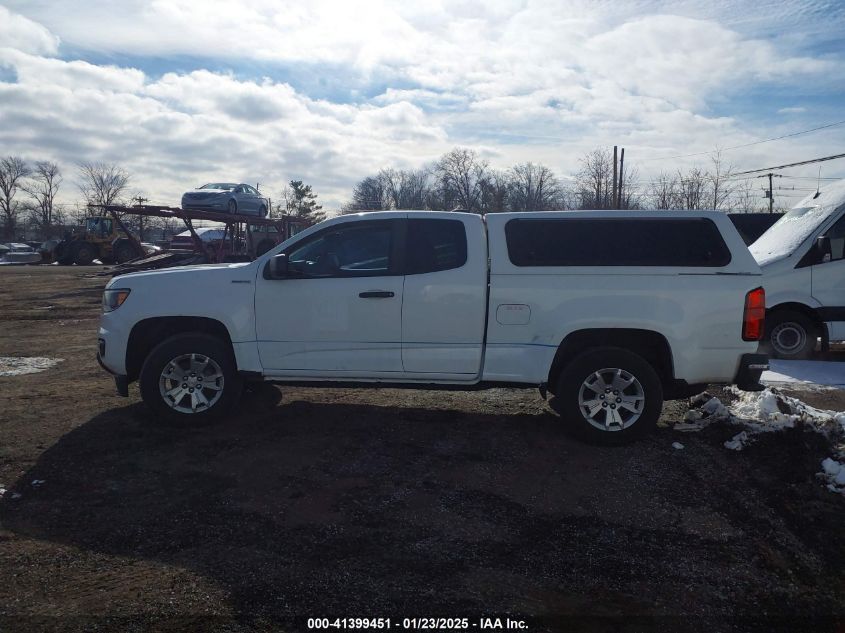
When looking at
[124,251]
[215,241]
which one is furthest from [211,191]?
[124,251]

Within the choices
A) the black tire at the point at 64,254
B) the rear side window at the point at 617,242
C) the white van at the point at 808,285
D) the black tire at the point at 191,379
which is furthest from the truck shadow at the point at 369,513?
the black tire at the point at 64,254

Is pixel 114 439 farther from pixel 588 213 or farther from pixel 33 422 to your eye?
pixel 588 213

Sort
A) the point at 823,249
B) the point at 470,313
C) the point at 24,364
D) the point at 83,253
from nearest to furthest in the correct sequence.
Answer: the point at 470,313, the point at 24,364, the point at 823,249, the point at 83,253

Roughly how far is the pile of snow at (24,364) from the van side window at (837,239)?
1064 cm

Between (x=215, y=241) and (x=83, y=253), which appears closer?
(x=215, y=241)

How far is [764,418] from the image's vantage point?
6.10 metres

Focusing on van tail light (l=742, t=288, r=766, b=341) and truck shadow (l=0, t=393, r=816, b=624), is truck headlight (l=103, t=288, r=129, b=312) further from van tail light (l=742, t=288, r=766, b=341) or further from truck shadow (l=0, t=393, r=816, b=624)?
van tail light (l=742, t=288, r=766, b=341)

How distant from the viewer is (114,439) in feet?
18.6

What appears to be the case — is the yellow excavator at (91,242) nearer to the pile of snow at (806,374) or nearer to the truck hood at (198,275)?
the truck hood at (198,275)

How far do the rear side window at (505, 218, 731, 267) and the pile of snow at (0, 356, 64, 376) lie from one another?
6458mm

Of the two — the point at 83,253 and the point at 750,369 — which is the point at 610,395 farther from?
the point at 83,253

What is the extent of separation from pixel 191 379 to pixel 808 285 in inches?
318

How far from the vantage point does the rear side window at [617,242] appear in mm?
5594

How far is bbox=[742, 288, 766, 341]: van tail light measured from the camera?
5445 mm
